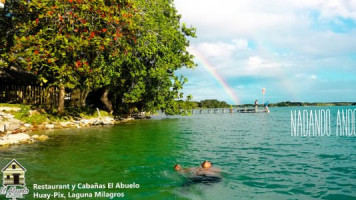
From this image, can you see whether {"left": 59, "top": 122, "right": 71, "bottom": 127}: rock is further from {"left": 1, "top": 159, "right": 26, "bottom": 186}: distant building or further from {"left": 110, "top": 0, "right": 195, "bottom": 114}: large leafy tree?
{"left": 1, "top": 159, "right": 26, "bottom": 186}: distant building

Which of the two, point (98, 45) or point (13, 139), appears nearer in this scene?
point (13, 139)

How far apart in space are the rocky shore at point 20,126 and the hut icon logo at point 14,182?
8.28 meters

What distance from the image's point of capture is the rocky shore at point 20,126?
50.0 feet

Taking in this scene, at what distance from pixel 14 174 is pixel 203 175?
17.7 ft

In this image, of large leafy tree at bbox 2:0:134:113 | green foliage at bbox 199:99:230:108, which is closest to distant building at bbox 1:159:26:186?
large leafy tree at bbox 2:0:134:113

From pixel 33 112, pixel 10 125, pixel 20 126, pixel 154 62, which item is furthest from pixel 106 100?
pixel 10 125

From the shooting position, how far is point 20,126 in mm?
19734

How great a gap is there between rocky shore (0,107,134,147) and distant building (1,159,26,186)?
8340mm

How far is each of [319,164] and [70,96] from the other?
29288 mm

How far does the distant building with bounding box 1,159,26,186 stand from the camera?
22.5 feet

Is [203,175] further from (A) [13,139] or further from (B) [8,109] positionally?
(B) [8,109]

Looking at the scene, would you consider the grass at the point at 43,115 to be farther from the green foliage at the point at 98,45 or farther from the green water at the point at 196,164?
the green water at the point at 196,164

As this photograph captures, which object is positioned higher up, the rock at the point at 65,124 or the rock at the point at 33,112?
the rock at the point at 33,112

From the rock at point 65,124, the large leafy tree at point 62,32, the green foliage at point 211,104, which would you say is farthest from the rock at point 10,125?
the green foliage at point 211,104
